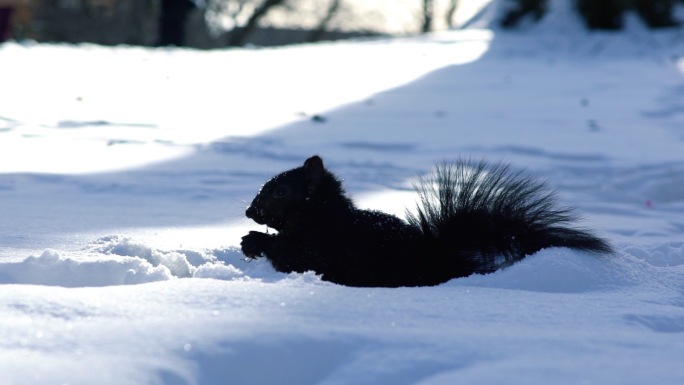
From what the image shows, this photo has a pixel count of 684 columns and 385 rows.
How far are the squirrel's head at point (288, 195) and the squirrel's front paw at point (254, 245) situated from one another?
5.8 inches

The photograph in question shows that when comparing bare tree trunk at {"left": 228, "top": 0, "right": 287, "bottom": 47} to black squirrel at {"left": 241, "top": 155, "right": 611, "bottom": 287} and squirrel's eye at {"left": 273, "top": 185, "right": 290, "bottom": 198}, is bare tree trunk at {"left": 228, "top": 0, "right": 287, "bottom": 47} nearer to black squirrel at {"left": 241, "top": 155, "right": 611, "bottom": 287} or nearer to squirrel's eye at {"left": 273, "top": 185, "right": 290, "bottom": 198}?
squirrel's eye at {"left": 273, "top": 185, "right": 290, "bottom": 198}

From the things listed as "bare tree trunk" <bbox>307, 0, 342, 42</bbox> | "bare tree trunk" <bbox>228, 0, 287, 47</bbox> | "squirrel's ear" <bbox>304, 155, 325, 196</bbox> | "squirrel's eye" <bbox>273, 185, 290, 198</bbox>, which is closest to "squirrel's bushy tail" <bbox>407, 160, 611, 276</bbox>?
"squirrel's ear" <bbox>304, 155, 325, 196</bbox>

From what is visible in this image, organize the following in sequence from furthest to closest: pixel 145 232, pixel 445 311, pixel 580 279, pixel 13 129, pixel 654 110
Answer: pixel 654 110, pixel 13 129, pixel 145 232, pixel 580 279, pixel 445 311

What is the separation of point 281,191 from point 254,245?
0.26 m

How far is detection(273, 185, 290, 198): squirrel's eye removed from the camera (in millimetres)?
3472

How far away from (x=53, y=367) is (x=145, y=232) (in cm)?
195

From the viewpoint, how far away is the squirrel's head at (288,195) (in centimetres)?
344

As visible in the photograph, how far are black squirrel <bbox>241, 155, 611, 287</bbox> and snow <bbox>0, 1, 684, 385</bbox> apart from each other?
0.15 meters

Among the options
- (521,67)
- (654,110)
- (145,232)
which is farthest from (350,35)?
(145,232)

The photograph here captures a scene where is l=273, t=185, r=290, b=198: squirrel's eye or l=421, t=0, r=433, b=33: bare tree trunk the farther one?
l=421, t=0, r=433, b=33: bare tree trunk

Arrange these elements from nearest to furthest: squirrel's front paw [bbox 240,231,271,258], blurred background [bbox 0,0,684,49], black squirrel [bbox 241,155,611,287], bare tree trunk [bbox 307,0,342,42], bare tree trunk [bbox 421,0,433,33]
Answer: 1. black squirrel [bbox 241,155,611,287]
2. squirrel's front paw [bbox 240,231,271,258]
3. blurred background [bbox 0,0,684,49]
4. bare tree trunk [bbox 307,0,342,42]
5. bare tree trunk [bbox 421,0,433,33]

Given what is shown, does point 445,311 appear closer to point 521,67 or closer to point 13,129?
point 13,129

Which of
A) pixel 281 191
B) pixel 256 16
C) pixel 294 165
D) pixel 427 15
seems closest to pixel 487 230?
pixel 281 191

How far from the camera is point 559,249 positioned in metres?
3.15
